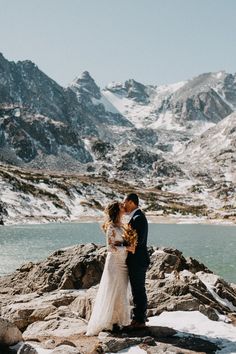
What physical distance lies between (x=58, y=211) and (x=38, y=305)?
17608 centimetres

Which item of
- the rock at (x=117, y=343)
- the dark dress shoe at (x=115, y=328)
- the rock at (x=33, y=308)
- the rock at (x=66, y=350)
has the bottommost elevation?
the rock at (x=33, y=308)

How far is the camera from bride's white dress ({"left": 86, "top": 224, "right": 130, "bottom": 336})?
50.8 feet

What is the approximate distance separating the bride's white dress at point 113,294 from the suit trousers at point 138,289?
0.73 ft

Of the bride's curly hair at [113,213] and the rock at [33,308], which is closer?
the bride's curly hair at [113,213]

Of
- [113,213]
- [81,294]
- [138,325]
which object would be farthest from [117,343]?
[81,294]

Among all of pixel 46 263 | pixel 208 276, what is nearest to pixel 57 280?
pixel 46 263

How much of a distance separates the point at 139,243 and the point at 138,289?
4.74ft

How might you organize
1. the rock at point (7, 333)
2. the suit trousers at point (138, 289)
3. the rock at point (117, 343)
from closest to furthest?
1. the rock at point (7, 333)
2. the rock at point (117, 343)
3. the suit trousers at point (138, 289)

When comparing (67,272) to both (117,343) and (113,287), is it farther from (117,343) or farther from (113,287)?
(117,343)

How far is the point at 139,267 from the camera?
51.5 feet

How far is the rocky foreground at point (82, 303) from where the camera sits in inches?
561

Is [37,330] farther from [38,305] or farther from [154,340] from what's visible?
[154,340]

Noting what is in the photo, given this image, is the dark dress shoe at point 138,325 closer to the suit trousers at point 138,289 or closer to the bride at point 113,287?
the suit trousers at point 138,289

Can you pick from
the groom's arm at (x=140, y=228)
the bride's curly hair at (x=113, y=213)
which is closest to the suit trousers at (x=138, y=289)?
the groom's arm at (x=140, y=228)
